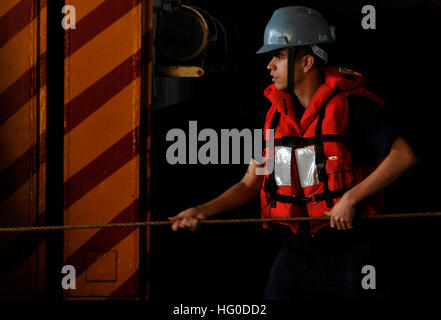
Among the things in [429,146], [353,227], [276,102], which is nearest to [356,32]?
[429,146]

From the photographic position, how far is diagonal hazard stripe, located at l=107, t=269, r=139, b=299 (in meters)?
3.24

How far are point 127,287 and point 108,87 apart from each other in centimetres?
102

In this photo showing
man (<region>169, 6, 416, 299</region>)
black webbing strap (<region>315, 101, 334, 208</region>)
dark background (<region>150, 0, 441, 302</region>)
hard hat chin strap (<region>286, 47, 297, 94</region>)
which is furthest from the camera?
dark background (<region>150, 0, 441, 302</region>)

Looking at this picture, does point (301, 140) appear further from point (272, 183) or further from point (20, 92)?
point (20, 92)

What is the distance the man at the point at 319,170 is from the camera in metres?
2.37

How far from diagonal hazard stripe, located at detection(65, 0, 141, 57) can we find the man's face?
92cm

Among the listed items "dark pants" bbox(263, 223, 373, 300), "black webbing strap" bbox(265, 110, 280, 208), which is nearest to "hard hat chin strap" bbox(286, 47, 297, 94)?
"black webbing strap" bbox(265, 110, 280, 208)

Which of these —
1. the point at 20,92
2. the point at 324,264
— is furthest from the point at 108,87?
the point at 324,264

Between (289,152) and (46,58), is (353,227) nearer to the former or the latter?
(289,152)

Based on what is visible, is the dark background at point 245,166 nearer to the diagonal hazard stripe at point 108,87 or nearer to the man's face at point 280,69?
the diagonal hazard stripe at point 108,87

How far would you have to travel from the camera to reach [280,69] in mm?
2635

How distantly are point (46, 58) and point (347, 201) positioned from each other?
1.77m

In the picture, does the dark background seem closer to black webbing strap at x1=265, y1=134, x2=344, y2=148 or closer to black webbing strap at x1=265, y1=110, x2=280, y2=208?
black webbing strap at x1=265, y1=110, x2=280, y2=208

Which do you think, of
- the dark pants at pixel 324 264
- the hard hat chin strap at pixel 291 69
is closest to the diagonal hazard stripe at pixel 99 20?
the hard hat chin strap at pixel 291 69
